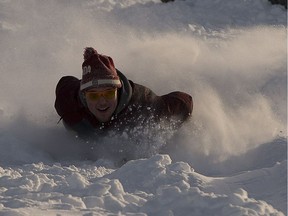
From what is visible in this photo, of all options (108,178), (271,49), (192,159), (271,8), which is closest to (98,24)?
(271,49)

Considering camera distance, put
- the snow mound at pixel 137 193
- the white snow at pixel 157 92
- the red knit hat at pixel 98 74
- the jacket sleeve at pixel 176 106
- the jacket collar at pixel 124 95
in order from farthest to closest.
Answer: the jacket sleeve at pixel 176 106
the jacket collar at pixel 124 95
the red knit hat at pixel 98 74
the white snow at pixel 157 92
the snow mound at pixel 137 193

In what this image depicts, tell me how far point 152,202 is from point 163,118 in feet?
6.59

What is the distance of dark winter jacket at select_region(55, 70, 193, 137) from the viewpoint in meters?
4.68

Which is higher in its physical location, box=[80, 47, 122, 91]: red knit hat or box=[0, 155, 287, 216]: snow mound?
box=[80, 47, 122, 91]: red knit hat

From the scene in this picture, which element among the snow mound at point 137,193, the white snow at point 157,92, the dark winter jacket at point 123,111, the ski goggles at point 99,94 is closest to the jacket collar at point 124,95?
the dark winter jacket at point 123,111

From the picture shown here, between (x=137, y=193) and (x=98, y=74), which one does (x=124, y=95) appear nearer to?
(x=98, y=74)

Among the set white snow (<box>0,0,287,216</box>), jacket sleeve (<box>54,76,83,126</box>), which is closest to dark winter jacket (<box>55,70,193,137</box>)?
jacket sleeve (<box>54,76,83,126</box>)

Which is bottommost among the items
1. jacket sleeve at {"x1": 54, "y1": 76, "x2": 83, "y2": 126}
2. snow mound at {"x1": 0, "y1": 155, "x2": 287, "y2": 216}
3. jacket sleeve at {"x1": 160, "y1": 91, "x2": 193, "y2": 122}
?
snow mound at {"x1": 0, "y1": 155, "x2": 287, "y2": 216}

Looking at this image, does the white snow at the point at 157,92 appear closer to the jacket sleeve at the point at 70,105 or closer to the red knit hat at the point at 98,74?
the jacket sleeve at the point at 70,105

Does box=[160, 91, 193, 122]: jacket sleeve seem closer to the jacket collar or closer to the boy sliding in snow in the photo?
the boy sliding in snow

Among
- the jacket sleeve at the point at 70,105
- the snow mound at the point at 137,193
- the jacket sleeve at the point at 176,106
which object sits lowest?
the snow mound at the point at 137,193

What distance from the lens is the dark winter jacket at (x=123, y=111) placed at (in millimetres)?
4684

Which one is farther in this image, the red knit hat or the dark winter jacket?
the dark winter jacket

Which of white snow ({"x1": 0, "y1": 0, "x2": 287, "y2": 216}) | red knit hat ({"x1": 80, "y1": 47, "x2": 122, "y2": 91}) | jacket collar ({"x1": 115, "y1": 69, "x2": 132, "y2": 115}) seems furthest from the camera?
jacket collar ({"x1": 115, "y1": 69, "x2": 132, "y2": 115})
